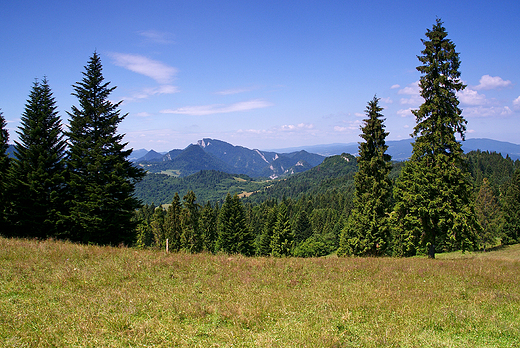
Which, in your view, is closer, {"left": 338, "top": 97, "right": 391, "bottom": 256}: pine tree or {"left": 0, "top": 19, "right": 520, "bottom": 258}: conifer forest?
{"left": 0, "top": 19, "right": 520, "bottom": 258}: conifer forest

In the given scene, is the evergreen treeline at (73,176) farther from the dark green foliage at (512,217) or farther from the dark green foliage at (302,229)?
the dark green foliage at (512,217)

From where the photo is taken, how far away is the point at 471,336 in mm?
6449

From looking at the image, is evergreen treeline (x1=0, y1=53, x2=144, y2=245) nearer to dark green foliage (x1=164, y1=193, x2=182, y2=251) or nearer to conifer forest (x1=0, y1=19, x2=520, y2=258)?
conifer forest (x1=0, y1=19, x2=520, y2=258)

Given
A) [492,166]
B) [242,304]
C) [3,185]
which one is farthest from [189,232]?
[492,166]

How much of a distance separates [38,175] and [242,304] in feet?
73.2

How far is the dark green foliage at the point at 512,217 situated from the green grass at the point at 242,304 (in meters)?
63.3

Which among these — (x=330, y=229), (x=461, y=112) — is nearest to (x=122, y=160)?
(x=461, y=112)

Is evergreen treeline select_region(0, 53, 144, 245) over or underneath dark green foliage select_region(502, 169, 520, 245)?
over

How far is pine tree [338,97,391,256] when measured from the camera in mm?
24484

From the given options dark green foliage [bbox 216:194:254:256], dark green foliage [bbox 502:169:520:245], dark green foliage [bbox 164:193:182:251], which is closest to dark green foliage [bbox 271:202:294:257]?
dark green foliage [bbox 216:194:254:256]

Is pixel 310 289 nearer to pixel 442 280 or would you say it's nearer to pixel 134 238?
pixel 442 280

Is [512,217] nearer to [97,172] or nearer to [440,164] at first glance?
[440,164]

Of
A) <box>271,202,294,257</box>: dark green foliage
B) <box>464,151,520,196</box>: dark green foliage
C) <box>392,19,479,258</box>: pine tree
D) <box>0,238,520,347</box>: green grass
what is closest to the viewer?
<box>0,238,520,347</box>: green grass

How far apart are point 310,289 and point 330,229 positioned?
80280 mm
